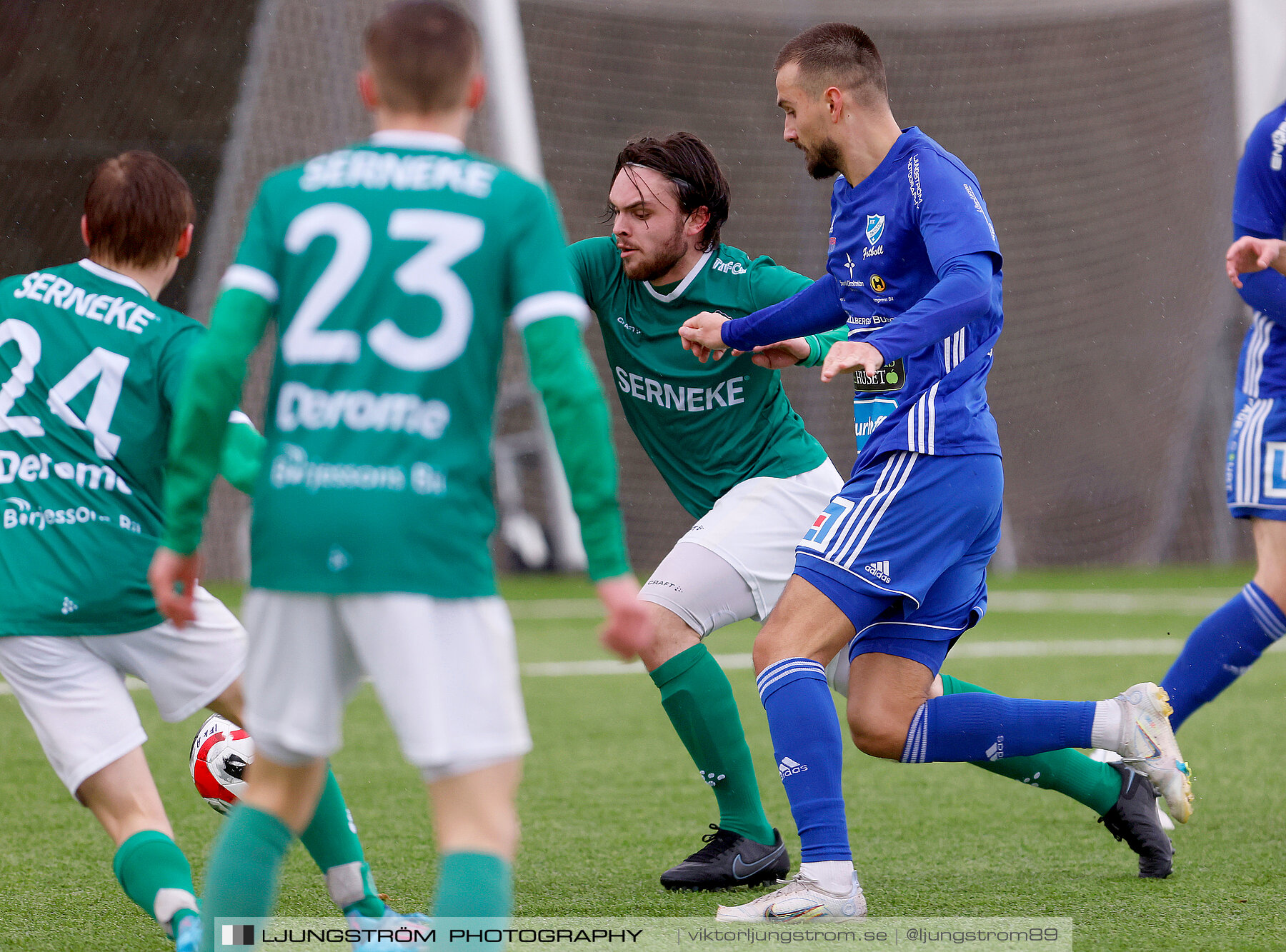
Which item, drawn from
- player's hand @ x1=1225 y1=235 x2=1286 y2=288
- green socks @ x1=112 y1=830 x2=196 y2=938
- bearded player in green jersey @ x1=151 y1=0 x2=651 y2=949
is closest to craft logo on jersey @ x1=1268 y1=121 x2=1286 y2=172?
player's hand @ x1=1225 y1=235 x2=1286 y2=288

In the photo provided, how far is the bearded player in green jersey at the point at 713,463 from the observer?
3504 millimetres

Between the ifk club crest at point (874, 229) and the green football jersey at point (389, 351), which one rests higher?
the ifk club crest at point (874, 229)

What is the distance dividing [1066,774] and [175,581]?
2.28m

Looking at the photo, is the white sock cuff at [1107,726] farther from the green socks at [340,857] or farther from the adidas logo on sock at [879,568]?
the green socks at [340,857]

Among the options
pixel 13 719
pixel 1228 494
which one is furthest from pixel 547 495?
pixel 1228 494

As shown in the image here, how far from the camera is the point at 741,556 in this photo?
12.0 ft

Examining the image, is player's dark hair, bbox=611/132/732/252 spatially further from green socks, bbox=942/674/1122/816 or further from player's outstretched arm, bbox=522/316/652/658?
player's outstretched arm, bbox=522/316/652/658

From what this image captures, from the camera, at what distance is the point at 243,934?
210 cm

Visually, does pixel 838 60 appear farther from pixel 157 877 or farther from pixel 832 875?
pixel 157 877

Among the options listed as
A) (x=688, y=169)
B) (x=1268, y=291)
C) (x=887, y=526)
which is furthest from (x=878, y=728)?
Answer: (x=1268, y=291)

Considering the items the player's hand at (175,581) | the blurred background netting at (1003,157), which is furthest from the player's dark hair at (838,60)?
the blurred background netting at (1003,157)

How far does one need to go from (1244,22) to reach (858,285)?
42.1ft

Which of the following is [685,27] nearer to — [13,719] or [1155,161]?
[1155,161]

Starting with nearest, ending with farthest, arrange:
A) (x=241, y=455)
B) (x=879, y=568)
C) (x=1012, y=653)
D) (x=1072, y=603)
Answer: (x=241, y=455) < (x=879, y=568) < (x=1012, y=653) < (x=1072, y=603)
